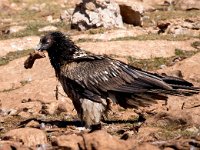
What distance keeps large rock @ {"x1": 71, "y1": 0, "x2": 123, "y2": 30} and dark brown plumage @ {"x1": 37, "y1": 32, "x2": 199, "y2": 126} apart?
15592mm

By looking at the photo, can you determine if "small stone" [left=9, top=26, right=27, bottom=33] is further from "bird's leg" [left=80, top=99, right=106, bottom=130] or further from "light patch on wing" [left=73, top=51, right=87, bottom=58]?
"bird's leg" [left=80, top=99, right=106, bottom=130]

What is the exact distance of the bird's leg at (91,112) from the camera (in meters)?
11.7

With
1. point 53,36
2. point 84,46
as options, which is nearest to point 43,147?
point 53,36

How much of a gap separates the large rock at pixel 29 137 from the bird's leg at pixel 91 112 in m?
2.08

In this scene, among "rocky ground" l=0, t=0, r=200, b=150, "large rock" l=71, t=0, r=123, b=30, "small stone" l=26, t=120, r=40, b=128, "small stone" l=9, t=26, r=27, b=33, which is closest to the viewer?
"rocky ground" l=0, t=0, r=200, b=150

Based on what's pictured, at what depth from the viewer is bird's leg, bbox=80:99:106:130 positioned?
1174 centimetres

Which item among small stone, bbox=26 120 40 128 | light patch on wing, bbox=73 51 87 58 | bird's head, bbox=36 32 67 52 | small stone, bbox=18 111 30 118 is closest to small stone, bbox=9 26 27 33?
small stone, bbox=18 111 30 118

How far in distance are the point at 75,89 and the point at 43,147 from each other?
3114 millimetres

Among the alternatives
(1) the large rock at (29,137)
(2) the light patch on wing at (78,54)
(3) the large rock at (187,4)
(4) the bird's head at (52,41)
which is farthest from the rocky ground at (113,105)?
(4) the bird's head at (52,41)

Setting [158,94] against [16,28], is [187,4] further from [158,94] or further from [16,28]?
[158,94]

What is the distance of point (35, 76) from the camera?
20.3m

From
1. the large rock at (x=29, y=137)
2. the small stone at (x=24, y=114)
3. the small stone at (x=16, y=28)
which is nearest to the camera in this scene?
the large rock at (x=29, y=137)

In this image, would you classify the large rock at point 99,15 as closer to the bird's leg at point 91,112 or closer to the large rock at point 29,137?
the bird's leg at point 91,112

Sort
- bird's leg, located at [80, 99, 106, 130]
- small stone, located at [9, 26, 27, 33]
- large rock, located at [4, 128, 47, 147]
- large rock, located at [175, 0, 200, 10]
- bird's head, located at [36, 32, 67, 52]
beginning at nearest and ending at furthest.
Result: large rock, located at [4, 128, 47, 147]
bird's leg, located at [80, 99, 106, 130]
bird's head, located at [36, 32, 67, 52]
small stone, located at [9, 26, 27, 33]
large rock, located at [175, 0, 200, 10]
